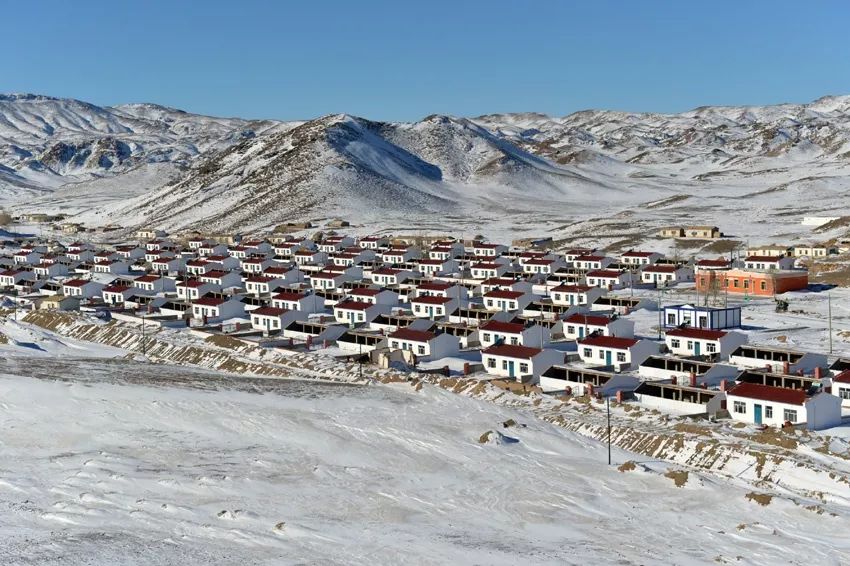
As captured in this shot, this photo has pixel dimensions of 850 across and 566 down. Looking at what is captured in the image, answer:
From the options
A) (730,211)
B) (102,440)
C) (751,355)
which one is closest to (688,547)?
(102,440)

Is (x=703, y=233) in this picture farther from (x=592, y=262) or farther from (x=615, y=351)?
(x=615, y=351)

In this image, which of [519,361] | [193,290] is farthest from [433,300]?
[193,290]

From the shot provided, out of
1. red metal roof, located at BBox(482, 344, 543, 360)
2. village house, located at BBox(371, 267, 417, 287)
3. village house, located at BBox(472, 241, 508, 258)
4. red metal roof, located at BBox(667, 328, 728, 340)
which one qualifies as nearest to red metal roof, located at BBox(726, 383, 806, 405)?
red metal roof, located at BBox(482, 344, 543, 360)

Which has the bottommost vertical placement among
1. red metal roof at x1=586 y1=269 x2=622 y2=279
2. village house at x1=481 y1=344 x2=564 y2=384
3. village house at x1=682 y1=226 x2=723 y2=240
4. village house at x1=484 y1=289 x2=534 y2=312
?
village house at x1=481 y1=344 x2=564 y2=384

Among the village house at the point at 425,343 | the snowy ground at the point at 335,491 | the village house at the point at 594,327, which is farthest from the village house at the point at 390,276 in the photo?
the snowy ground at the point at 335,491

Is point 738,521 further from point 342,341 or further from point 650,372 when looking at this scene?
point 342,341

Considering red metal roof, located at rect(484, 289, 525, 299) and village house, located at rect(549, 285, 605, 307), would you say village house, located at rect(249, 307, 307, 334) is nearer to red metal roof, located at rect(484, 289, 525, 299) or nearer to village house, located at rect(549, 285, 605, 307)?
red metal roof, located at rect(484, 289, 525, 299)
